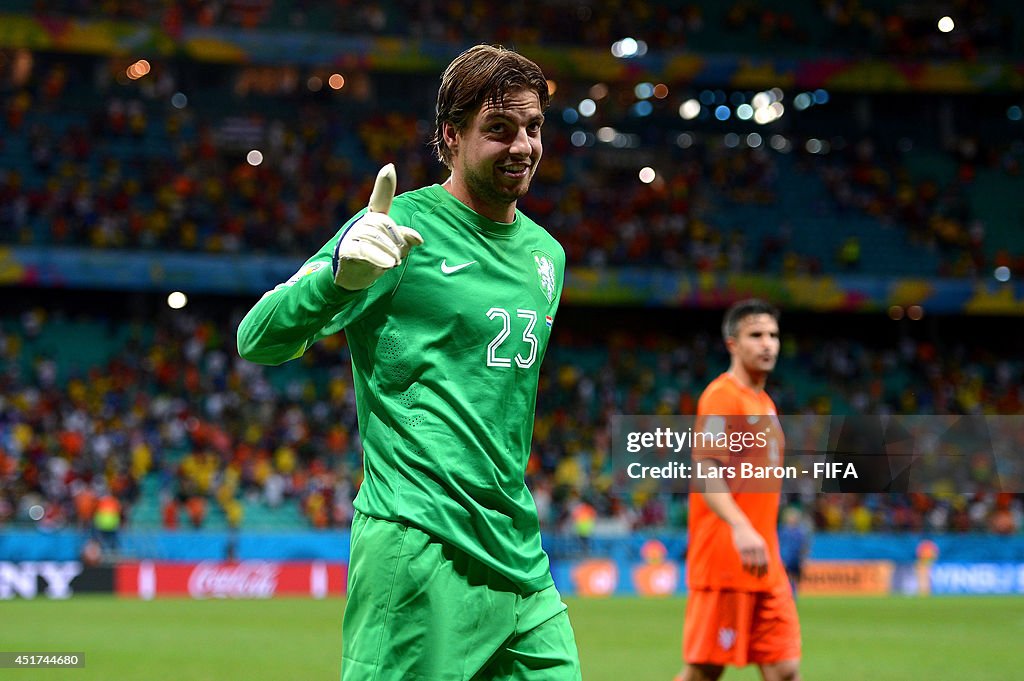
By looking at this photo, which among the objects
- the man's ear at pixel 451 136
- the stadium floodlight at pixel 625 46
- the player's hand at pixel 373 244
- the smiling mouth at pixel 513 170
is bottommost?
the player's hand at pixel 373 244

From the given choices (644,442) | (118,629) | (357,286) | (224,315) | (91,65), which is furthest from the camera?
(91,65)

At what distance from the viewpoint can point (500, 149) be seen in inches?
141

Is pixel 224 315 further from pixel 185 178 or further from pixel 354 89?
pixel 354 89

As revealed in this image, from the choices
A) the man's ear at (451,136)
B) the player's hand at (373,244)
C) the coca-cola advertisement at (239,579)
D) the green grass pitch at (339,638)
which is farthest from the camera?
the coca-cola advertisement at (239,579)

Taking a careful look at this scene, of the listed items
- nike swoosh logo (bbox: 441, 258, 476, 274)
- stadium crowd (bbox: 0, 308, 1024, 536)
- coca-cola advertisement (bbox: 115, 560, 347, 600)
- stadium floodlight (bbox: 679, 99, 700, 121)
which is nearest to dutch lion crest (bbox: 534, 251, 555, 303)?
nike swoosh logo (bbox: 441, 258, 476, 274)

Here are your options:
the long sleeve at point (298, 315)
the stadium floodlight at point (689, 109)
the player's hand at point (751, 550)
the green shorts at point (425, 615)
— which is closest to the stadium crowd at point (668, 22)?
the stadium floodlight at point (689, 109)

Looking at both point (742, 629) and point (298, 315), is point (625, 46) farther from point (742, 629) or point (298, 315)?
point (298, 315)

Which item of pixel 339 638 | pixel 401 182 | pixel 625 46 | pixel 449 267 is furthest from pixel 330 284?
pixel 625 46

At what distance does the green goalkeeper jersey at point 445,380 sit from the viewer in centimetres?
343

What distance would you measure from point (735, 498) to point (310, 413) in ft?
78.2

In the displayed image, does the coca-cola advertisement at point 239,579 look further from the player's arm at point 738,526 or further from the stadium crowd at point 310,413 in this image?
the player's arm at point 738,526

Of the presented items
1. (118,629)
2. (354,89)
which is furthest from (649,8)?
(118,629)

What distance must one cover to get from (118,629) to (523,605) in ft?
47.3

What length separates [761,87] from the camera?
37.8m
